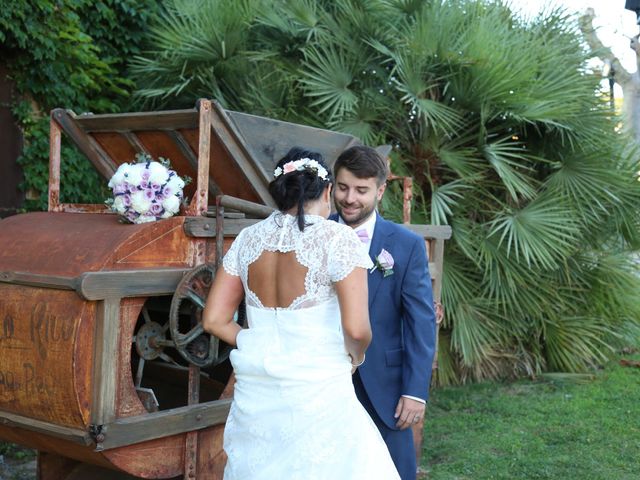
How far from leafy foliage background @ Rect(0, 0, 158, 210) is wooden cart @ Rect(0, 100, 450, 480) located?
296 cm

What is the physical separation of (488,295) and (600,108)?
2.17 metres

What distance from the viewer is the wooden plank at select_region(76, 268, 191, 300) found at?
10.9ft

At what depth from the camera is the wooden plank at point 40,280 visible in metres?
3.38

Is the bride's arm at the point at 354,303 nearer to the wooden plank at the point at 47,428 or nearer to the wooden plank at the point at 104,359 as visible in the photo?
the wooden plank at the point at 104,359

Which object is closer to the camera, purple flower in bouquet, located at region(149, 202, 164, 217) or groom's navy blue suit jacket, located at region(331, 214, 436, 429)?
groom's navy blue suit jacket, located at region(331, 214, 436, 429)

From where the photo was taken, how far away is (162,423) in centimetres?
367

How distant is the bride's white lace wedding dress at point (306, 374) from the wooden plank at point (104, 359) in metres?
0.76

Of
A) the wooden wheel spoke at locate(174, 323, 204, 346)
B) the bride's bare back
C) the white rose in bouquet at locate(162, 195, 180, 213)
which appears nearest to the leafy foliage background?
the white rose in bouquet at locate(162, 195, 180, 213)

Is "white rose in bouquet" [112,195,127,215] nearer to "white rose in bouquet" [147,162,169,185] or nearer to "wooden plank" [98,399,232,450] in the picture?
"white rose in bouquet" [147,162,169,185]

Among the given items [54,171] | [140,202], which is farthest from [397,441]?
[54,171]

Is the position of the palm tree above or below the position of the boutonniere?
above

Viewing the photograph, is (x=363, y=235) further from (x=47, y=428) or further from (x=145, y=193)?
(x=47, y=428)

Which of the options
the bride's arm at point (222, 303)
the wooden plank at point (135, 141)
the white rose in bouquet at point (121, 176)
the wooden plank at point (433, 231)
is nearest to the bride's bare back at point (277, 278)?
the bride's arm at point (222, 303)

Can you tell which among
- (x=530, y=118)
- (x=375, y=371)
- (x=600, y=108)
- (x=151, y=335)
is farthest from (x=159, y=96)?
(x=375, y=371)
